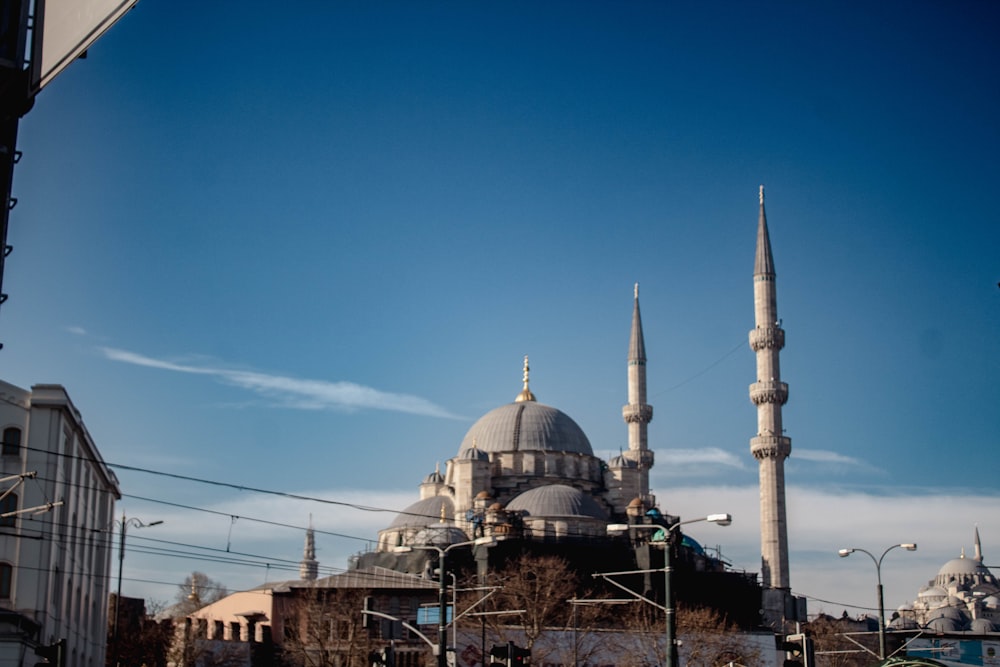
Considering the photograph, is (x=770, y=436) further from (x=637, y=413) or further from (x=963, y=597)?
(x=963, y=597)

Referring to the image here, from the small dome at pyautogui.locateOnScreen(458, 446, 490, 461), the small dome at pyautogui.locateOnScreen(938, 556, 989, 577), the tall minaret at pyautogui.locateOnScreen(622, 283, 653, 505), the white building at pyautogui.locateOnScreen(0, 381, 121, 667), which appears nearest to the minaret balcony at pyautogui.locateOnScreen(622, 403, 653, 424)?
the tall minaret at pyautogui.locateOnScreen(622, 283, 653, 505)

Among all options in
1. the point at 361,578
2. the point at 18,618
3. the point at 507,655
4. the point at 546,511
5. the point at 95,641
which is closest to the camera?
Result: the point at 507,655

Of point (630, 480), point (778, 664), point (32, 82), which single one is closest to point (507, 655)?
point (32, 82)

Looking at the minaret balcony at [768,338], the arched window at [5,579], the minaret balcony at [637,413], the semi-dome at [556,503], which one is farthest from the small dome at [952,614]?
the arched window at [5,579]

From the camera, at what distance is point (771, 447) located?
271ft

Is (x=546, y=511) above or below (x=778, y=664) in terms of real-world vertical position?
above

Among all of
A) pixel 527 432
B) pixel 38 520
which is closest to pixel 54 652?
pixel 38 520

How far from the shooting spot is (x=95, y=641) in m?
55.2

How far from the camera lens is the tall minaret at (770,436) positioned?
270 ft

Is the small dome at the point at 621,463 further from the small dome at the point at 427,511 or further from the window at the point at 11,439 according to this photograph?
the window at the point at 11,439

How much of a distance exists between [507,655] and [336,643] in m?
34.2

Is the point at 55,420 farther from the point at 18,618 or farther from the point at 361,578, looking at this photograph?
the point at 361,578

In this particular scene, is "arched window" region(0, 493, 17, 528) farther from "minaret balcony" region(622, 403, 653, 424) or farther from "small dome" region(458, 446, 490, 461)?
"minaret balcony" region(622, 403, 653, 424)

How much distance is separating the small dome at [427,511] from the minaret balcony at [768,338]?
23.1 m
